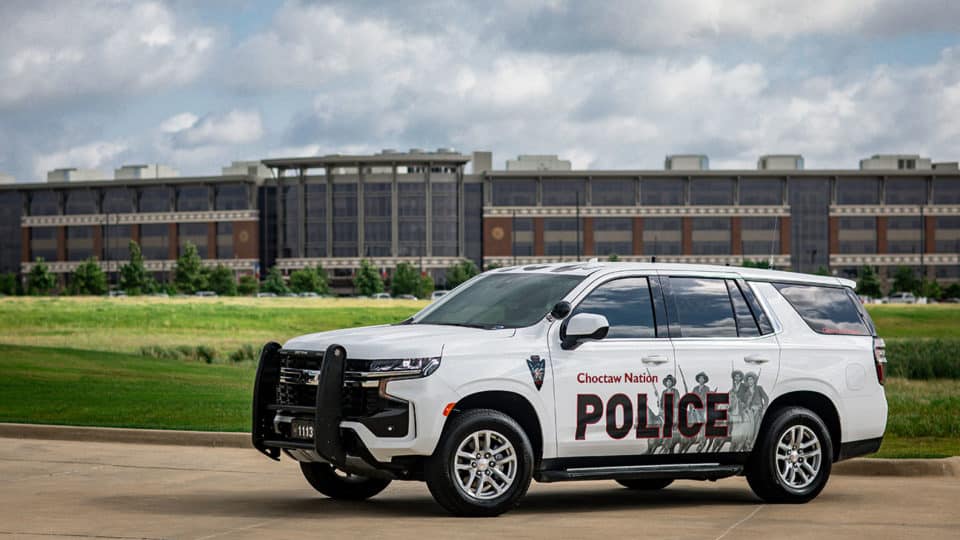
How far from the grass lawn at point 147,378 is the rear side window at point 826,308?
351 cm

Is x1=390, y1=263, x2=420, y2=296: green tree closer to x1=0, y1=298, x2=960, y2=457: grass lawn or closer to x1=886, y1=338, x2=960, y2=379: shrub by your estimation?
x1=0, y1=298, x2=960, y2=457: grass lawn

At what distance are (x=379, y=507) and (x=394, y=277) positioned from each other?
450 feet

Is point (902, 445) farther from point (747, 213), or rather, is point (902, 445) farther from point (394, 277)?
point (747, 213)

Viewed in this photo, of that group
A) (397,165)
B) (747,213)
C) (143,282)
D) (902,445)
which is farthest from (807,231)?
(902,445)

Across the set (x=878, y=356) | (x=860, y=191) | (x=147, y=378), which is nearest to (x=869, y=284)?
(x=860, y=191)

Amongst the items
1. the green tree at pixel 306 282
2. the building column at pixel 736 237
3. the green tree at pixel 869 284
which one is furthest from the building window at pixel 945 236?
the green tree at pixel 306 282

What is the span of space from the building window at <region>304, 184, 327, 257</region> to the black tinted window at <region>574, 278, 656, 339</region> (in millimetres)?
148106

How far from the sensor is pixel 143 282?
152625 mm

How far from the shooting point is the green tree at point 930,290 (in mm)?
151375

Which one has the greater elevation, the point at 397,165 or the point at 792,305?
the point at 397,165

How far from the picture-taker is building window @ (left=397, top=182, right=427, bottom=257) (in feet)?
513

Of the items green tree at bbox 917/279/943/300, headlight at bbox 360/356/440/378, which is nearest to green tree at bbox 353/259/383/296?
green tree at bbox 917/279/943/300

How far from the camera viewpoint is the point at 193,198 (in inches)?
6506

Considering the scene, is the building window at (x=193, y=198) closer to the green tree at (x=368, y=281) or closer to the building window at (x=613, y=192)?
the green tree at (x=368, y=281)
